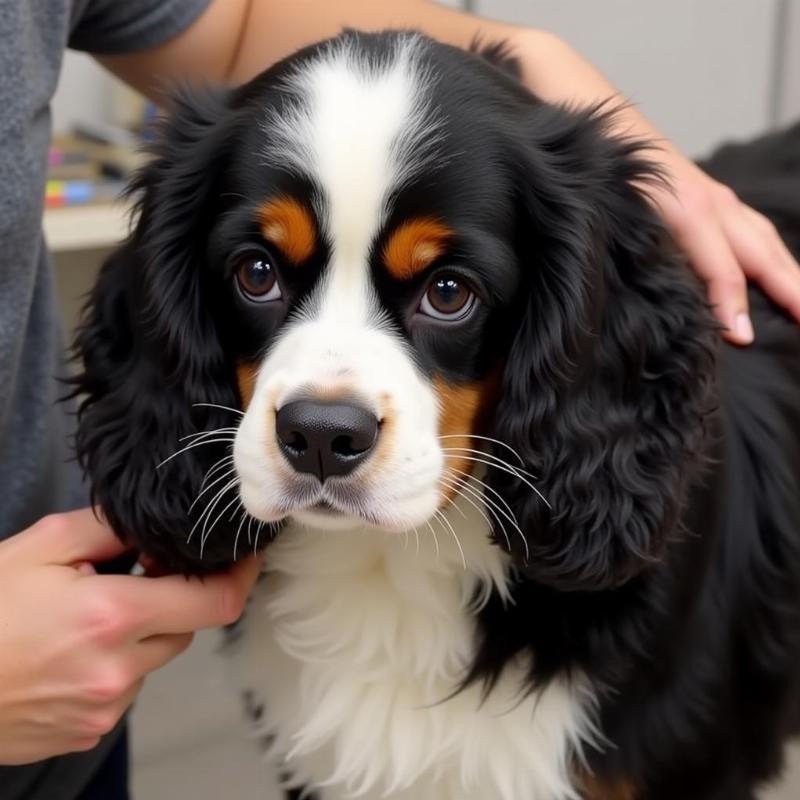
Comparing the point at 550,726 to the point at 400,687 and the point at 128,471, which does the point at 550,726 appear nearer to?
the point at 400,687

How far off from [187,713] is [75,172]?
0.93 meters

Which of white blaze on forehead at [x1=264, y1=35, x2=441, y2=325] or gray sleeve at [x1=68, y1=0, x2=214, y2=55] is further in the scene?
gray sleeve at [x1=68, y1=0, x2=214, y2=55]

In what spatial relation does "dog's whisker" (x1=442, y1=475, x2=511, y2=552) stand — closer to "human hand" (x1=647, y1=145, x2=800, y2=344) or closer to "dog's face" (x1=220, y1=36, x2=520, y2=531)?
"dog's face" (x1=220, y1=36, x2=520, y2=531)

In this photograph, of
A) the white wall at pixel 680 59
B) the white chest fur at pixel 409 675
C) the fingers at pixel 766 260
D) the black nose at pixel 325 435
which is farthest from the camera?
the white wall at pixel 680 59

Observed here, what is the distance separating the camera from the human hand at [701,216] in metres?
0.97

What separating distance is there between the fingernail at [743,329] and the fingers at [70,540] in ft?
1.79

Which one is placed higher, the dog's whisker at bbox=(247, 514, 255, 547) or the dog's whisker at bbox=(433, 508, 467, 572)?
the dog's whisker at bbox=(433, 508, 467, 572)

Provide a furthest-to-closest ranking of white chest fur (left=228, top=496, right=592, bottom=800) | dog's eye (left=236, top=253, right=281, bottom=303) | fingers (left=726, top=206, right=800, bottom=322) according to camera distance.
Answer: fingers (left=726, top=206, right=800, bottom=322) → white chest fur (left=228, top=496, right=592, bottom=800) → dog's eye (left=236, top=253, right=281, bottom=303)

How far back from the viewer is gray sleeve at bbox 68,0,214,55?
3.50ft

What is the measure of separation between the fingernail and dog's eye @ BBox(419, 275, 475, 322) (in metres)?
0.29

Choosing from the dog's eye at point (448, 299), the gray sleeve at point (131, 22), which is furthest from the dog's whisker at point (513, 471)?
the gray sleeve at point (131, 22)

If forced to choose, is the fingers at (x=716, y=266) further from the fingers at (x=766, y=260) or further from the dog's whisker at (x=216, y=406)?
the dog's whisker at (x=216, y=406)

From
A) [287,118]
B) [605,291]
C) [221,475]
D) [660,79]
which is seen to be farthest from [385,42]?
[660,79]

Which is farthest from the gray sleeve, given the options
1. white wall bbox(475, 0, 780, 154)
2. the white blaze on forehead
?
white wall bbox(475, 0, 780, 154)
